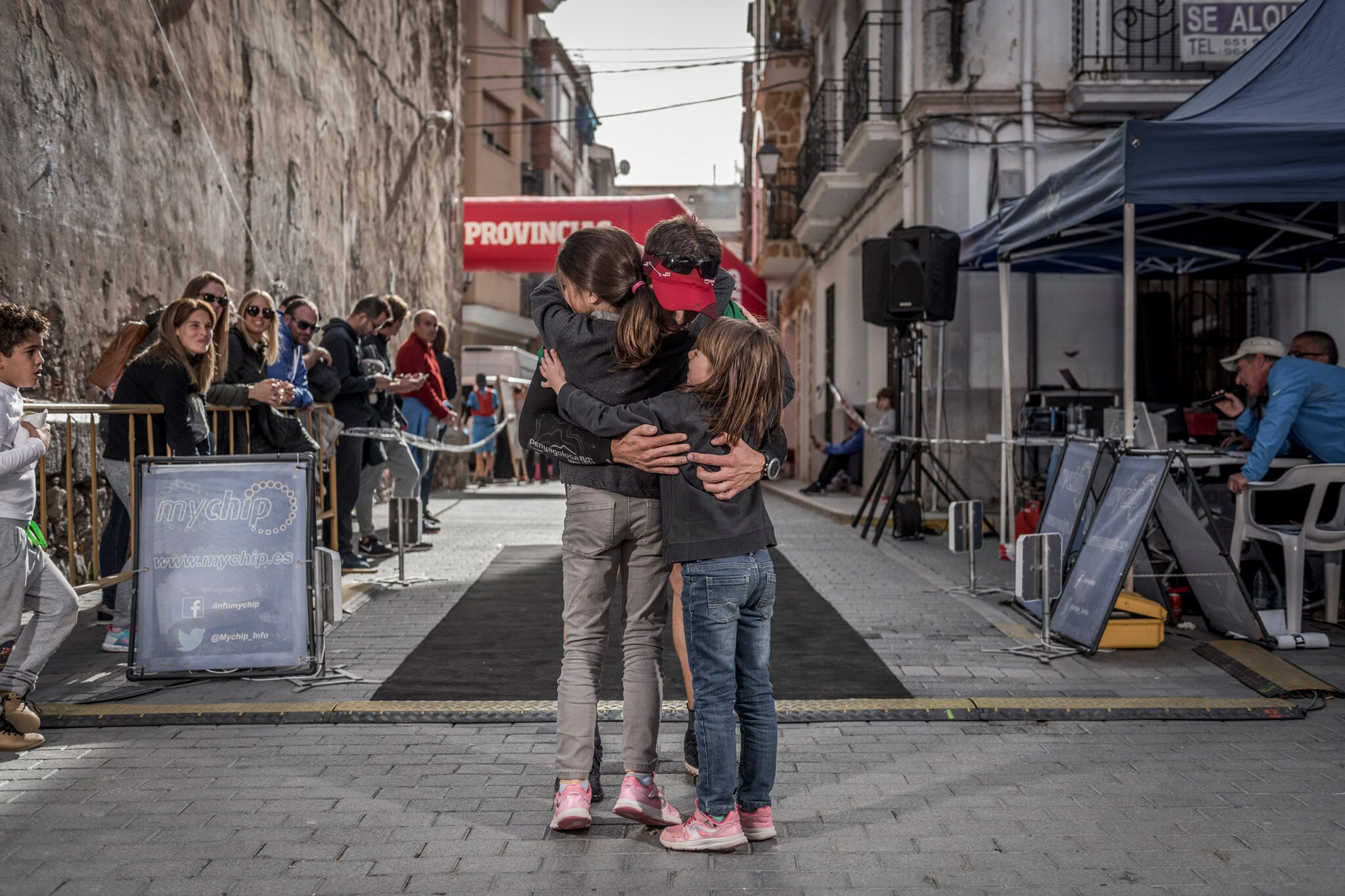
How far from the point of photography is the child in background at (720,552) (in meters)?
3.53

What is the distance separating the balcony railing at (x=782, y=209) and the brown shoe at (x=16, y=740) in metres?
22.2

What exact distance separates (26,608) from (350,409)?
5016mm

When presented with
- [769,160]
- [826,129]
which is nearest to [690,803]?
[826,129]

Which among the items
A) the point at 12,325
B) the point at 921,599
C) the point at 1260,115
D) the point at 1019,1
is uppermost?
the point at 1019,1

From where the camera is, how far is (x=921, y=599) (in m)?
8.29

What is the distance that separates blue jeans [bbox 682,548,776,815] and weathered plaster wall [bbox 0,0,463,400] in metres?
5.74

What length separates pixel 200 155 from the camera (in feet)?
34.9

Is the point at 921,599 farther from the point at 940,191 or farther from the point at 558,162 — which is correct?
the point at 558,162

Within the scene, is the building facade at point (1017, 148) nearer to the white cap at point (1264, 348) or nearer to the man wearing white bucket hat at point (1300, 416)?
the white cap at point (1264, 348)

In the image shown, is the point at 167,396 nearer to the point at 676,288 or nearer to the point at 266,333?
the point at 266,333

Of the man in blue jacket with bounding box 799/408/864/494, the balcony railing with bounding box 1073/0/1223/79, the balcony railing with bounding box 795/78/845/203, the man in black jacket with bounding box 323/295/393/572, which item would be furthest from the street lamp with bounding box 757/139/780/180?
the man in black jacket with bounding box 323/295/393/572

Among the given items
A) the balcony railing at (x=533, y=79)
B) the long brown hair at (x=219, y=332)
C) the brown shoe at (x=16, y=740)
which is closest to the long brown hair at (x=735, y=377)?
the brown shoe at (x=16, y=740)

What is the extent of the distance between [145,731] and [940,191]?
11.7m

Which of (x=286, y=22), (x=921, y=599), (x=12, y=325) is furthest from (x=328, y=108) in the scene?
(x=12, y=325)
